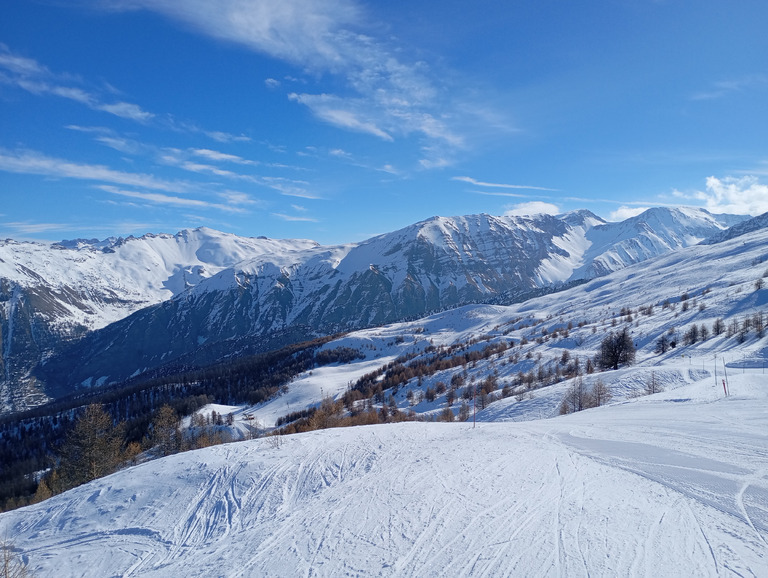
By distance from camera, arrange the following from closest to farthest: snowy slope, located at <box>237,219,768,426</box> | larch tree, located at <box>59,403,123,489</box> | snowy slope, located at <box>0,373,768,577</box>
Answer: snowy slope, located at <box>0,373,768,577</box> < larch tree, located at <box>59,403,123,489</box> < snowy slope, located at <box>237,219,768,426</box>

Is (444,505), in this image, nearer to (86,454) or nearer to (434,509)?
(434,509)

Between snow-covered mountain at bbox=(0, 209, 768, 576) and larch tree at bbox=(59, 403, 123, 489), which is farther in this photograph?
larch tree at bbox=(59, 403, 123, 489)

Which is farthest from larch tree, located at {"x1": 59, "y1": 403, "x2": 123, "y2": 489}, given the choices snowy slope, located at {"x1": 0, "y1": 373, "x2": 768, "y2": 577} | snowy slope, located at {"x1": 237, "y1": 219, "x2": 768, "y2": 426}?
snowy slope, located at {"x1": 237, "y1": 219, "x2": 768, "y2": 426}

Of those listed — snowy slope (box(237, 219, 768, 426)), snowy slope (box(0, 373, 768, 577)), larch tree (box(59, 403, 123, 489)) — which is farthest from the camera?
snowy slope (box(237, 219, 768, 426))

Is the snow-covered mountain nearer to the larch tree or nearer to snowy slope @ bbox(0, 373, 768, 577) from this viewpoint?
snowy slope @ bbox(0, 373, 768, 577)

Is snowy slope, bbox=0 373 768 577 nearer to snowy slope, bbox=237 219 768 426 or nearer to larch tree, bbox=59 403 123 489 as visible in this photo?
snowy slope, bbox=237 219 768 426

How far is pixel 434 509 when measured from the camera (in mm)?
9352

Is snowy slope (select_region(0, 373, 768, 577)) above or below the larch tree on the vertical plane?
above

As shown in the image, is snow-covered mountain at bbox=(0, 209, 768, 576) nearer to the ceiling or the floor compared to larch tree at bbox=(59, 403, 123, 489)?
nearer to the ceiling

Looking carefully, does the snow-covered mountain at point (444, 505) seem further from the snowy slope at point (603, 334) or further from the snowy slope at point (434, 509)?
the snowy slope at point (603, 334)

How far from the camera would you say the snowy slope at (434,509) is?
7262 mm

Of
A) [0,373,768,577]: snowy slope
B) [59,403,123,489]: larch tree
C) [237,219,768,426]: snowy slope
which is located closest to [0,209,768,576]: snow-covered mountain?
[0,373,768,577]: snowy slope

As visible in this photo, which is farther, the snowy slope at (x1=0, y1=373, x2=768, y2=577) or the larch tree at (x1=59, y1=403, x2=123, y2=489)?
the larch tree at (x1=59, y1=403, x2=123, y2=489)

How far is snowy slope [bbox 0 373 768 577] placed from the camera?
23.8 ft
